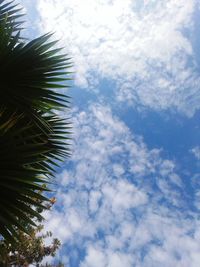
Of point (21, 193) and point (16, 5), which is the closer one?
point (21, 193)

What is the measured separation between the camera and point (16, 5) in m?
6.97

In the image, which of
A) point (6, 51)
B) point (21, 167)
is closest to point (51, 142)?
point (6, 51)

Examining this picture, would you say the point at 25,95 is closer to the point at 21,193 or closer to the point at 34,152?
the point at 34,152

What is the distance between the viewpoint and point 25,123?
4.75 m

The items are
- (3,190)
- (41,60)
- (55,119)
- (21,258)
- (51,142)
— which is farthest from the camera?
(21,258)

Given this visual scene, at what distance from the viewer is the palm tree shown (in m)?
3.36

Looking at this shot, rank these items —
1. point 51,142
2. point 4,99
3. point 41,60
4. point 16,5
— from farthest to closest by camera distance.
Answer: point 16,5
point 51,142
point 41,60
point 4,99

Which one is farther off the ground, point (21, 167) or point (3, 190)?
point (21, 167)

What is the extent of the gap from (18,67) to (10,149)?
1.64 m

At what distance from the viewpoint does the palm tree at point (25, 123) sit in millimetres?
3359

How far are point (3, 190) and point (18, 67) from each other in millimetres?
1936

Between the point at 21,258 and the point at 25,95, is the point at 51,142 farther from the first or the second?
the point at 21,258

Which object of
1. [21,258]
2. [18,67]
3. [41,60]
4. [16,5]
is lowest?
[21,258]

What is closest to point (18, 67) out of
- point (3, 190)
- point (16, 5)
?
point (3, 190)
